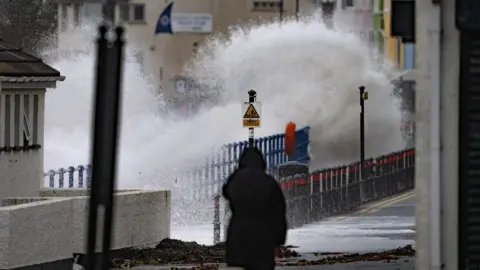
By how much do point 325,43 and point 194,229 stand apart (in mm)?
32154

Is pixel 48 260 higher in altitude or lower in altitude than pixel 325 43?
lower

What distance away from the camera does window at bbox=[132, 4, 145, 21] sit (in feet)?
321

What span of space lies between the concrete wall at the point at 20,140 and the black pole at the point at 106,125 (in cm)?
1313

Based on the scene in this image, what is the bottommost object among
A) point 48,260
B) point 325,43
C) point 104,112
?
point 48,260

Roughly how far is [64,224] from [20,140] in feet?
12.5

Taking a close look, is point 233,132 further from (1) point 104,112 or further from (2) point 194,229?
(1) point 104,112

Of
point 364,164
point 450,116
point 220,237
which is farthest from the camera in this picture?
point 364,164

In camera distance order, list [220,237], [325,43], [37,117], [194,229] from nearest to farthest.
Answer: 1. [37,117]
2. [220,237]
3. [194,229]
4. [325,43]

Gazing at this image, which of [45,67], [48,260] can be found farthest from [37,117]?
[48,260]

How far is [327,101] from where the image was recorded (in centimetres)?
6241

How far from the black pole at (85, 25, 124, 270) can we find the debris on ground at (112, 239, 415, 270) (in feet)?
35.9

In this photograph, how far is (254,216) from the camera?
13766 millimetres

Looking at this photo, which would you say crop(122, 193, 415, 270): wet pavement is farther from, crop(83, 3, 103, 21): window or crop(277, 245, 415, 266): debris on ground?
crop(83, 3, 103, 21): window

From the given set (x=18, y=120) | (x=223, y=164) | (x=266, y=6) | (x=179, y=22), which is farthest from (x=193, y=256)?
(x=266, y=6)
